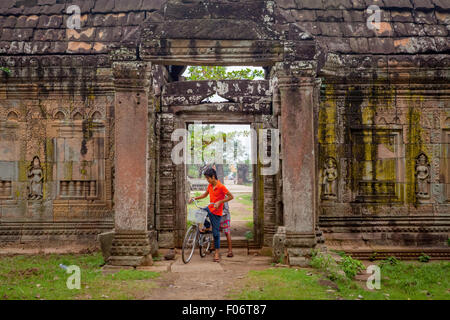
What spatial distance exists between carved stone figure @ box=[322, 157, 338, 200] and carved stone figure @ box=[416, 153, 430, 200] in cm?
168

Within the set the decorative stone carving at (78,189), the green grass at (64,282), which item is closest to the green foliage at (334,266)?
the green grass at (64,282)

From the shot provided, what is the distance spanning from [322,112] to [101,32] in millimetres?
4878

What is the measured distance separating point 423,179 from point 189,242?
485cm

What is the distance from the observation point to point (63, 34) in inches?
319

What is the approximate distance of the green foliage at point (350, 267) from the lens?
225 inches

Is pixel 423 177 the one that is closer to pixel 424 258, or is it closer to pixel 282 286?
pixel 424 258

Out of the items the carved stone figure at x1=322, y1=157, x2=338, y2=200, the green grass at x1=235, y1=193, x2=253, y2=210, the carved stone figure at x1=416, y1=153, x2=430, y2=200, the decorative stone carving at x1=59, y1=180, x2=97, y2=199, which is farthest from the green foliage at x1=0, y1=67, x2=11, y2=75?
the green grass at x1=235, y1=193, x2=253, y2=210

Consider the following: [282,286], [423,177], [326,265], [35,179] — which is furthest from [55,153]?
[423,177]

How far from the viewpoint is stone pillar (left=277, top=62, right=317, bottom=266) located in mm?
5840

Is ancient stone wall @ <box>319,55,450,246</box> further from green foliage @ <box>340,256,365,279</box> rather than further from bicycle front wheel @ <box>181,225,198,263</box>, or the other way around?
bicycle front wheel @ <box>181,225,198,263</box>

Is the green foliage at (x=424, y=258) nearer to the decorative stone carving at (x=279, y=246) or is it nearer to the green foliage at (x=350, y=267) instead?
the green foliage at (x=350, y=267)

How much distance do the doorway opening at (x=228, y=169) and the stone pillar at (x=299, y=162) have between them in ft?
6.97

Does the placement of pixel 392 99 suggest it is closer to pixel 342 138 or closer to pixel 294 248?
pixel 342 138

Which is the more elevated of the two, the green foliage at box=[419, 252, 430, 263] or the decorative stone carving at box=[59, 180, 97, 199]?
the decorative stone carving at box=[59, 180, 97, 199]
